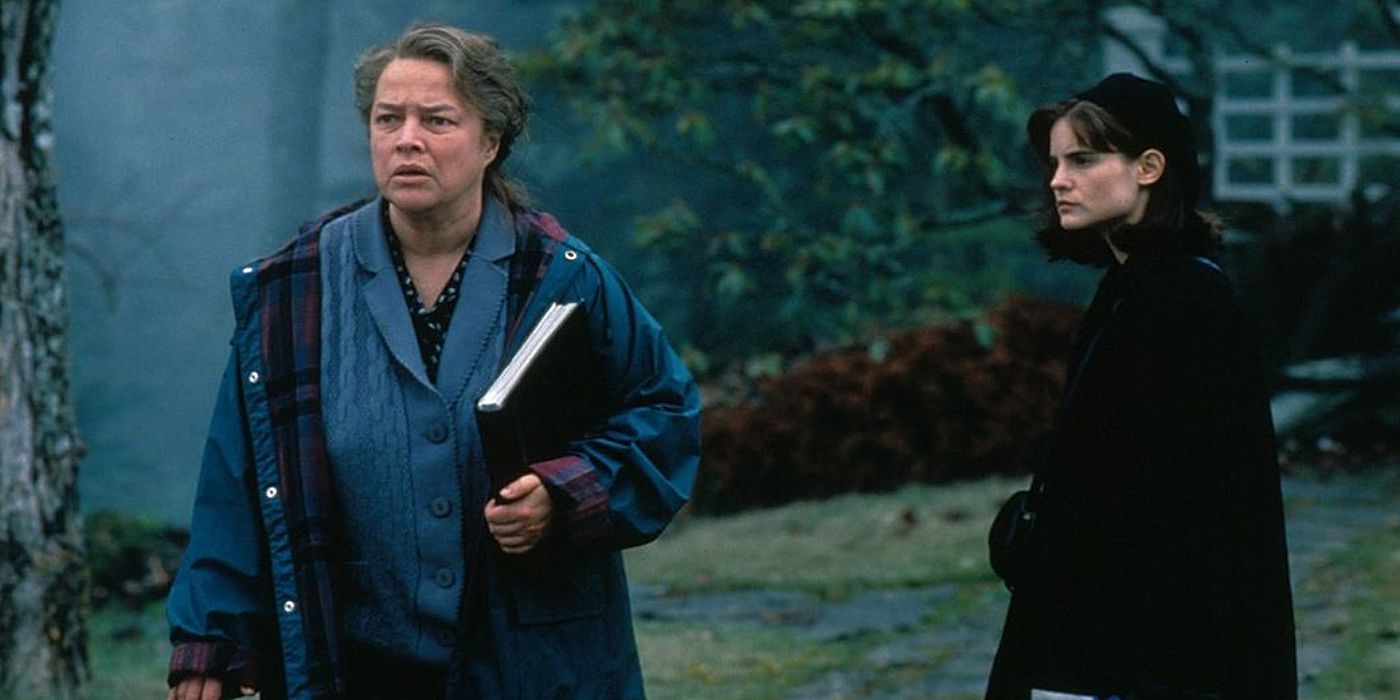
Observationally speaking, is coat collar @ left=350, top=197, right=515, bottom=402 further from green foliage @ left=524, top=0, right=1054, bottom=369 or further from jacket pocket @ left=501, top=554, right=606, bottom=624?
green foliage @ left=524, top=0, right=1054, bottom=369

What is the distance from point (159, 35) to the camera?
117 ft

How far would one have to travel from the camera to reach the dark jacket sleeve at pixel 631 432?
3.12 m

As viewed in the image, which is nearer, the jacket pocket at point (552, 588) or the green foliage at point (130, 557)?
the jacket pocket at point (552, 588)

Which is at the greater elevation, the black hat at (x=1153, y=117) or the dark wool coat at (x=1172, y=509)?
the black hat at (x=1153, y=117)

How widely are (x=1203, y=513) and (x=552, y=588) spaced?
96 cm

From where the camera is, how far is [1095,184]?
3.11 meters

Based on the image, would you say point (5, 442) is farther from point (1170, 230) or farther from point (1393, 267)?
point (1393, 267)

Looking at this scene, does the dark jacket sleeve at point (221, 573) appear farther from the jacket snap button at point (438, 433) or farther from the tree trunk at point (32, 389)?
the tree trunk at point (32, 389)

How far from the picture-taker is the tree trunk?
6070 mm

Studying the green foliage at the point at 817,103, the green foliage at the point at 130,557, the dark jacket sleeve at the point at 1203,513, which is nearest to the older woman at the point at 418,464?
the dark jacket sleeve at the point at 1203,513

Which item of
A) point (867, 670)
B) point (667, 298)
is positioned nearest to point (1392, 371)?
point (867, 670)

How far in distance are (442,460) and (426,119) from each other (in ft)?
1.68

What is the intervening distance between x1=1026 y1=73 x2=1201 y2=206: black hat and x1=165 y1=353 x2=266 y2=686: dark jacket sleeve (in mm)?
1404

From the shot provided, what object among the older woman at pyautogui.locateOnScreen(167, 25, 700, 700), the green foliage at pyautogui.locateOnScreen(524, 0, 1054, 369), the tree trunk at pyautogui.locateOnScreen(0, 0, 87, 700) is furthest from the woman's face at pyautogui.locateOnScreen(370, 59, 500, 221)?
the green foliage at pyautogui.locateOnScreen(524, 0, 1054, 369)
